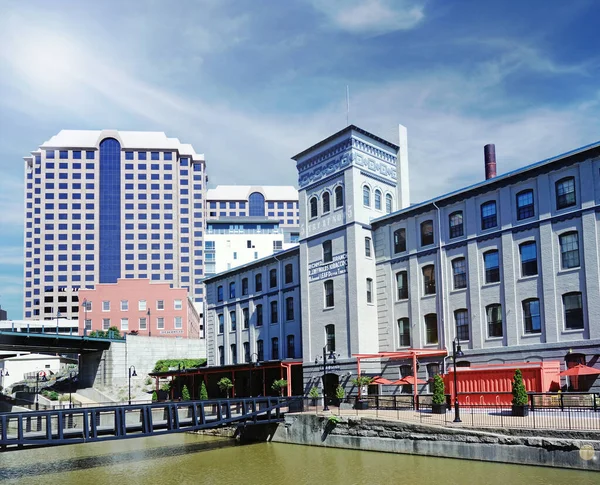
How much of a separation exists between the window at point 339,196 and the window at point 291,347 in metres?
11.8

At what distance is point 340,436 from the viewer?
34.5 meters

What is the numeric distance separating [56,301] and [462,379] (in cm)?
12636

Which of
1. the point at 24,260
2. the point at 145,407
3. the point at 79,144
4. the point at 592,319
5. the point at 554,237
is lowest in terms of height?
the point at 145,407

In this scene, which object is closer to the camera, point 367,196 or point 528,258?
point 528,258

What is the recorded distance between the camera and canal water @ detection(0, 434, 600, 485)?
82.4 ft

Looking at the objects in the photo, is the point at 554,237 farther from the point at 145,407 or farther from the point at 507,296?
the point at 145,407

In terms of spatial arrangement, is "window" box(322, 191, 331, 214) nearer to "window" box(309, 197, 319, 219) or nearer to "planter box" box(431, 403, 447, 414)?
"window" box(309, 197, 319, 219)

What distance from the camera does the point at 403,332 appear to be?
144ft

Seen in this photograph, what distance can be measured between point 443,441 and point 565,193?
14830mm

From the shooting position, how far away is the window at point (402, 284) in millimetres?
44094

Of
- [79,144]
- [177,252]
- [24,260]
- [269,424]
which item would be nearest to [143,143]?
[79,144]

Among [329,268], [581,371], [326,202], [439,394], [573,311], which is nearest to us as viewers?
[581,371]

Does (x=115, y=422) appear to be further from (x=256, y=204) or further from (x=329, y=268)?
(x=256, y=204)

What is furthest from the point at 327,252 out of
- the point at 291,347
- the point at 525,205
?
the point at 525,205
